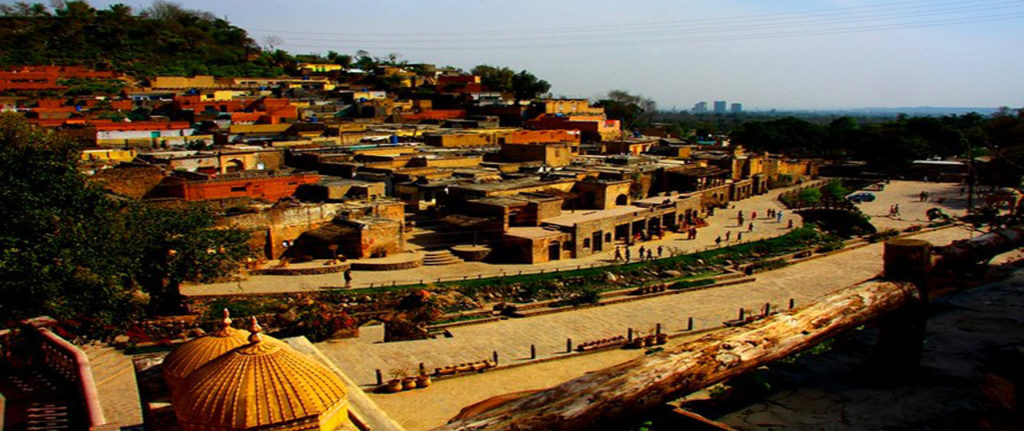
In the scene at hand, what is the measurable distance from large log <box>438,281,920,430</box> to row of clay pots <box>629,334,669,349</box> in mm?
11222

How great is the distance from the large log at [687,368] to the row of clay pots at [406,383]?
9573 mm

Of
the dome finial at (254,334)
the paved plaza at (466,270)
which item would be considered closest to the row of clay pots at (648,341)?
the paved plaza at (466,270)

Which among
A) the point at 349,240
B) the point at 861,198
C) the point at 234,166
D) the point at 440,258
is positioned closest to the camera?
the point at 349,240

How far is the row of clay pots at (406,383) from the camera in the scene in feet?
41.4

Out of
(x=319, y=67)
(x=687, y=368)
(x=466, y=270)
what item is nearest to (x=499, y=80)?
(x=319, y=67)

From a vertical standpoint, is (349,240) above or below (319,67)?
below

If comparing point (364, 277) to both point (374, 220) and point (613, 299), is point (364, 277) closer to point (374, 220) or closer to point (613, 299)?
point (374, 220)

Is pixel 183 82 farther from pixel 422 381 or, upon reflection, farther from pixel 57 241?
pixel 422 381

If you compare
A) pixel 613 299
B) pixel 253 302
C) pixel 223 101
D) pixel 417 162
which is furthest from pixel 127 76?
pixel 613 299

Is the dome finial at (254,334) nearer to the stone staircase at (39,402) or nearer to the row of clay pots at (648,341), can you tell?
the stone staircase at (39,402)

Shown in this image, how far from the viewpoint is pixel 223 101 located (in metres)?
43.6

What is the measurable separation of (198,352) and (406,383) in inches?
226

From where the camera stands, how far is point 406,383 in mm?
12742

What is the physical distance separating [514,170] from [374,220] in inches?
432
